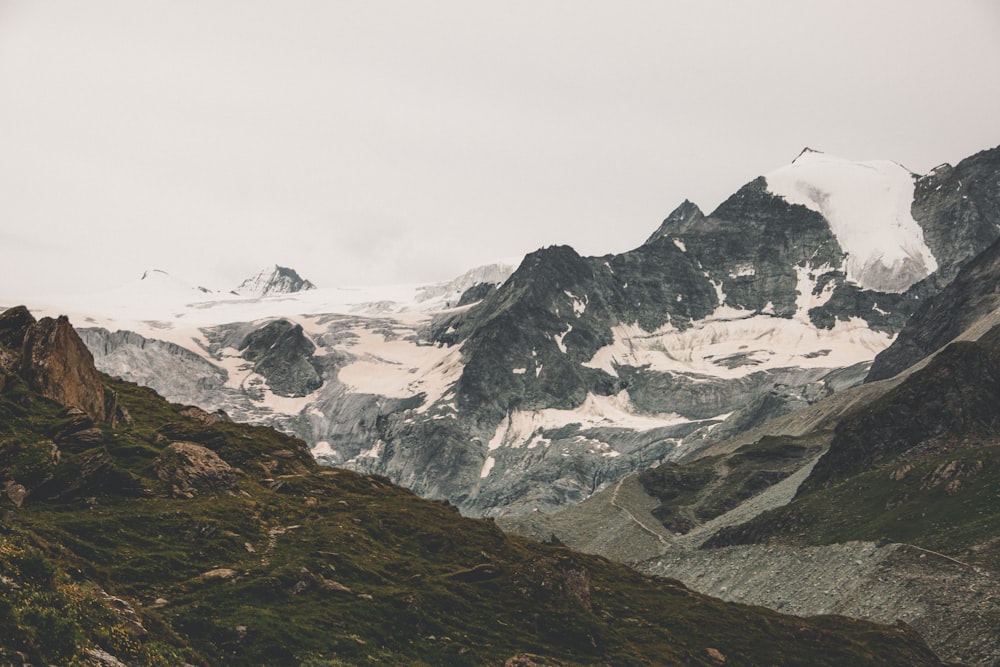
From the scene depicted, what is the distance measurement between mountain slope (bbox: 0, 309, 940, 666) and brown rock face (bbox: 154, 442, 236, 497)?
0.73ft

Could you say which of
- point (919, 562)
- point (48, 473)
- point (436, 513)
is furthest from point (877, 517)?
point (48, 473)

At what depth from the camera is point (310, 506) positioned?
9425cm

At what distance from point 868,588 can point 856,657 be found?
141ft

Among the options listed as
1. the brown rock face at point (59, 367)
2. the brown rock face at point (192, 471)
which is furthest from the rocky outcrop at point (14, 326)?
the brown rock face at point (192, 471)

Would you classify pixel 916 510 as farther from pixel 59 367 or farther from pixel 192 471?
pixel 59 367

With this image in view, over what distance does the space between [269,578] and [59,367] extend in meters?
40.5

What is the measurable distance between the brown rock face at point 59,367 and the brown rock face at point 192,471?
30.9ft

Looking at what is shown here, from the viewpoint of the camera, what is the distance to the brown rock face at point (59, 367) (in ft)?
286

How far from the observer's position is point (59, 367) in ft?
292

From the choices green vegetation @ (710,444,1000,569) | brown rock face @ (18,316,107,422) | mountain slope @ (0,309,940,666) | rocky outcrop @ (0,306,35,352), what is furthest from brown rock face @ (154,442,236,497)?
green vegetation @ (710,444,1000,569)

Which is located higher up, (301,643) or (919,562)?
(301,643)

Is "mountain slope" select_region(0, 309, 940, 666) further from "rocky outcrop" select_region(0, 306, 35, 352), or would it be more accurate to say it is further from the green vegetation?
the green vegetation

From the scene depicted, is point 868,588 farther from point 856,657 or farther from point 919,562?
point 856,657

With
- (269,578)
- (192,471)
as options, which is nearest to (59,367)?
A: (192,471)
